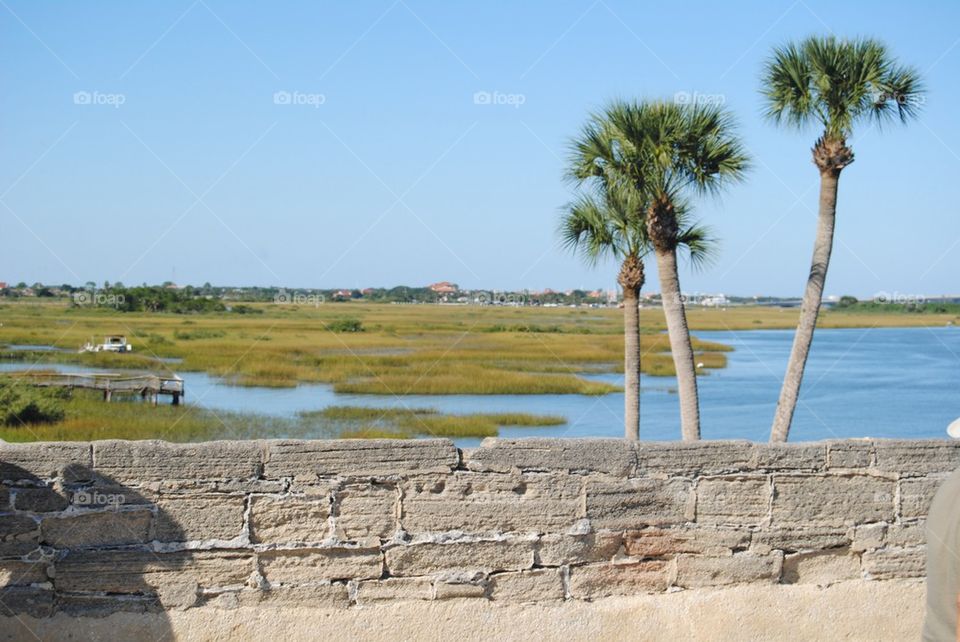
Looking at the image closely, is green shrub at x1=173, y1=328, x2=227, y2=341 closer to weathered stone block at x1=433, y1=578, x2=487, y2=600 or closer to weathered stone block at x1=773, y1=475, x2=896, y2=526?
weathered stone block at x1=433, y1=578, x2=487, y2=600

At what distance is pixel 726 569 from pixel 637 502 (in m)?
0.59

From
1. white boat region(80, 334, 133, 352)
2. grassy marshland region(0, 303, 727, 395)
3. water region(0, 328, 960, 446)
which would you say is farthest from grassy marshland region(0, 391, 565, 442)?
white boat region(80, 334, 133, 352)

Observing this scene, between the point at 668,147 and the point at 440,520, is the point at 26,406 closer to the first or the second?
the point at 668,147

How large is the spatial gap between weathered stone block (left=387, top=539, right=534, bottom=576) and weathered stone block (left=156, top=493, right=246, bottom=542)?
731mm

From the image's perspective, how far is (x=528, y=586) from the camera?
509 centimetres

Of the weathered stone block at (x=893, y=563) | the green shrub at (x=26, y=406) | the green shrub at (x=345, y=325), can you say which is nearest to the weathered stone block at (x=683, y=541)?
the weathered stone block at (x=893, y=563)

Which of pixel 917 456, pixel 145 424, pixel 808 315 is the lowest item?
pixel 145 424

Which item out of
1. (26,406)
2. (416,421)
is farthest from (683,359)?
(416,421)

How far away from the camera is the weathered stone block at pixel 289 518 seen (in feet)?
15.9

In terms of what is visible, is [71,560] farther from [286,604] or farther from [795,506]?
[795,506]

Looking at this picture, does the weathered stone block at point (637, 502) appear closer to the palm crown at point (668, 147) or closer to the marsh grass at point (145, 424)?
the palm crown at point (668, 147)

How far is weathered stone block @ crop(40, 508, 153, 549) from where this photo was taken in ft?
15.2

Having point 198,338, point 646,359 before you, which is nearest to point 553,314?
point 646,359

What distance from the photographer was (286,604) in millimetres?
4863
